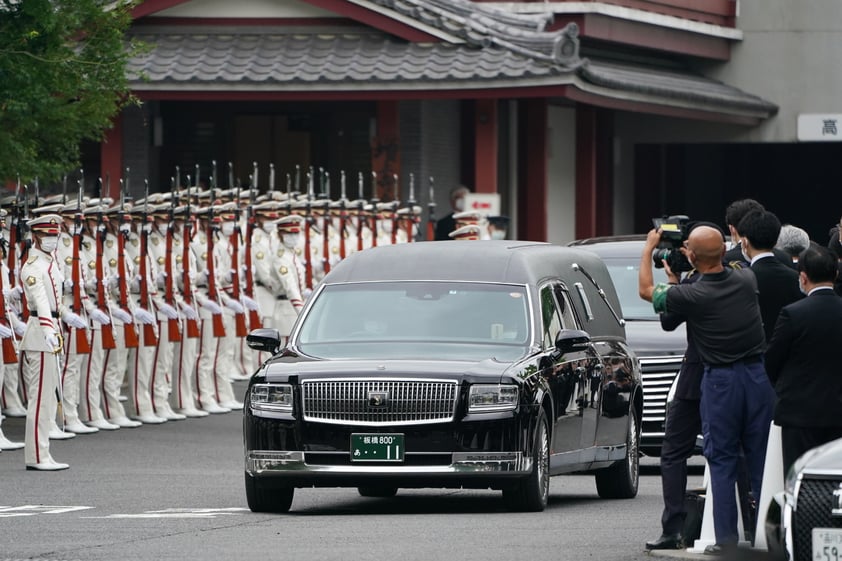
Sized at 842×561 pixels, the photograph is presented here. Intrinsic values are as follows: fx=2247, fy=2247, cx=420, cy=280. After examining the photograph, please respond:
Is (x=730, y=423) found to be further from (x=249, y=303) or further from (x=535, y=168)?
(x=535, y=168)

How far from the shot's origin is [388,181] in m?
30.2

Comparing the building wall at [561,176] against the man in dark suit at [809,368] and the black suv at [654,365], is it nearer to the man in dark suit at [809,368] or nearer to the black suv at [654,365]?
the black suv at [654,365]

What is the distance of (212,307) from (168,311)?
1.06 m

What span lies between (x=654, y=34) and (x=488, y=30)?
6.36 meters

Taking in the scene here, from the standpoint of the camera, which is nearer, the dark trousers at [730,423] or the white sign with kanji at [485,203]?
the dark trousers at [730,423]

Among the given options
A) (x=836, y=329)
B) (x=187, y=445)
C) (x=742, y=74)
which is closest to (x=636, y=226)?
(x=742, y=74)

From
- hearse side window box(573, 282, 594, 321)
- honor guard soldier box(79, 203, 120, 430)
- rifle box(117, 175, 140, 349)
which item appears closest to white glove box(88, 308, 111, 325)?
honor guard soldier box(79, 203, 120, 430)

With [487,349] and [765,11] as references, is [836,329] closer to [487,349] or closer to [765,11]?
[487,349]

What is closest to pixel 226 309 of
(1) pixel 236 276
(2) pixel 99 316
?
(1) pixel 236 276

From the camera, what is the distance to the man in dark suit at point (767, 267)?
12.2 meters

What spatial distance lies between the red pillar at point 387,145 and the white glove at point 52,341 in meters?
12.4

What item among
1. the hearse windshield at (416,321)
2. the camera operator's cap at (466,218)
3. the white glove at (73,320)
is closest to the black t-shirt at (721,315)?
the hearse windshield at (416,321)

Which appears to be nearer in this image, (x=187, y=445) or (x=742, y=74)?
(x=187, y=445)

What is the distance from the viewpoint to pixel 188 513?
14.1 meters
